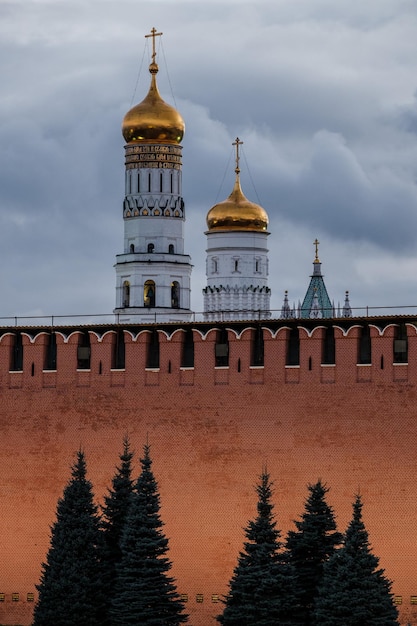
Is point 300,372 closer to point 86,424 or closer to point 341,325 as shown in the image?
point 341,325

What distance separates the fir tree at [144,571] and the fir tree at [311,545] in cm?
246

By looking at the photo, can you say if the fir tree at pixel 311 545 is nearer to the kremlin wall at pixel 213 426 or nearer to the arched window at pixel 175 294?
the kremlin wall at pixel 213 426

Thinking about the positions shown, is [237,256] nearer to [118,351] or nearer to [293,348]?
[118,351]

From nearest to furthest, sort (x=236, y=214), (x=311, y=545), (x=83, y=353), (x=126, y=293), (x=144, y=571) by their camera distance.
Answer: (x=311, y=545) → (x=144, y=571) → (x=83, y=353) → (x=126, y=293) → (x=236, y=214)

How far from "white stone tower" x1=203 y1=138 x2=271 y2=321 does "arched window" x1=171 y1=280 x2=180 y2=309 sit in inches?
83.8

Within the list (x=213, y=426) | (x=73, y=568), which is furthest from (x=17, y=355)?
(x=73, y=568)

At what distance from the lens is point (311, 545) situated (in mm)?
37469

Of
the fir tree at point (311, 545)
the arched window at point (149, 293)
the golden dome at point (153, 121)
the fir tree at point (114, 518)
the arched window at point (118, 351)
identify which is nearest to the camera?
the fir tree at point (311, 545)

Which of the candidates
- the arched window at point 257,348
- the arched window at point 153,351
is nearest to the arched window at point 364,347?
the arched window at point 257,348

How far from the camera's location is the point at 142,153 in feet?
262

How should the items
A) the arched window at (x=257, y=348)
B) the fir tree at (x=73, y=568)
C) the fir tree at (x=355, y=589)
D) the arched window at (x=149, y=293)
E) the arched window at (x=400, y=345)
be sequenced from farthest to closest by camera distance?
the arched window at (x=149, y=293) → the arched window at (x=257, y=348) → the arched window at (x=400, y=345) → the fir tree at (x=73, y=568) → the fir tree at (x=355, y=589)

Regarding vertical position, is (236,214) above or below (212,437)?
above

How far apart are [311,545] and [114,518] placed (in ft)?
13.6

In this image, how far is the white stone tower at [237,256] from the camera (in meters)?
84.1
